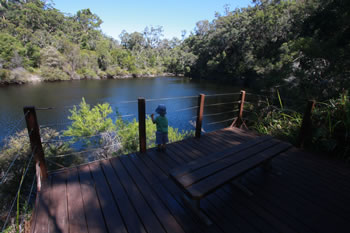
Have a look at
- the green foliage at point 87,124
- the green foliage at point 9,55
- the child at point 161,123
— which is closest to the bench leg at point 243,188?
the child at point 161,123

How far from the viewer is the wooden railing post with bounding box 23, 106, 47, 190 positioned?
1.67 m

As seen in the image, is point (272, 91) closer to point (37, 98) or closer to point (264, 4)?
point (37, 98)

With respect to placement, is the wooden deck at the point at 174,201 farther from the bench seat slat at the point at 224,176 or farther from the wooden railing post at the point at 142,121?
the bench seat slat at the point at 224,176

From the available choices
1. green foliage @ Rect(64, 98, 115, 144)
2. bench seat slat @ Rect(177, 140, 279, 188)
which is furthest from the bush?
bench seat slat @ Rect(177, 140, 279, 188)

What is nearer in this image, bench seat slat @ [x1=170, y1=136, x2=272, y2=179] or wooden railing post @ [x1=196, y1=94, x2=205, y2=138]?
bench seat slat @ [x1=170, y1=136, x2=272, y2=179]

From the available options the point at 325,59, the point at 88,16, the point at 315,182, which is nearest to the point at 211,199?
the point at 315,182

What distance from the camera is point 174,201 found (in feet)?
5.25

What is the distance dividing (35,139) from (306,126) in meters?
3.52

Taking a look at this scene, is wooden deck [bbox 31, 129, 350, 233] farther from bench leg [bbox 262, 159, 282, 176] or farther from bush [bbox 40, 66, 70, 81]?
bush [bbox 40, 66, 70, 81]

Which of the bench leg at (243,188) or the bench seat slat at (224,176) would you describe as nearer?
the bench seat slat at (224,176)

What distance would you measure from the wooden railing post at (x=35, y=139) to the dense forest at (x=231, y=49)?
5.88 metres

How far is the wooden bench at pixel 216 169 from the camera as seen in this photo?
1.27 meters

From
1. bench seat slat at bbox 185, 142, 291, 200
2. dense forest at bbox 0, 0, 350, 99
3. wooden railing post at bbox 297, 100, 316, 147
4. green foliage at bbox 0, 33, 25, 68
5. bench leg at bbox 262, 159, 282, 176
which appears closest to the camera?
bench seat slat at bbox 185, 142, 291, 200

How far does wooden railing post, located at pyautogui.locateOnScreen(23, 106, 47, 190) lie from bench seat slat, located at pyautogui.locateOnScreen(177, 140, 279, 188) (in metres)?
1.50
